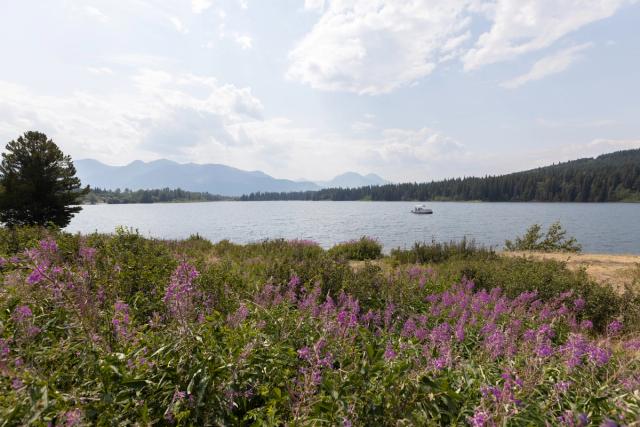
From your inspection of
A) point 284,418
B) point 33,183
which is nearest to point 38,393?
point 284,418

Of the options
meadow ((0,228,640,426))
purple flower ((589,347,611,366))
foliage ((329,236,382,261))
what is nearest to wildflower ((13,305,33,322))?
meadow ((0,228,640,426))

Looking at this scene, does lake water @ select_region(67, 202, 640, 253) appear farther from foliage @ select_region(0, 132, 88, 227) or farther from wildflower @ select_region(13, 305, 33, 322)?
wildflower @ select_region(13, 305, 33, 322)

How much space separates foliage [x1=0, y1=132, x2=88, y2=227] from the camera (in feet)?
77.6

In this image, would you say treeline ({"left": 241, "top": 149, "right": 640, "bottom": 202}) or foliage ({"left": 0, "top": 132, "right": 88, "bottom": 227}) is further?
treeline ({"left": 241, "top": 149, "right": 640, "bottom": 202})

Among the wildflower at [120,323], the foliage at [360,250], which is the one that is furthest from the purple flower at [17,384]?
the foliage at [360,250]

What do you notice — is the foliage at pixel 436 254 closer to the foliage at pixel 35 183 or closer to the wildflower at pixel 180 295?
the wildflower at pixel 180 295

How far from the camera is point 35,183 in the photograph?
2444 centimetres

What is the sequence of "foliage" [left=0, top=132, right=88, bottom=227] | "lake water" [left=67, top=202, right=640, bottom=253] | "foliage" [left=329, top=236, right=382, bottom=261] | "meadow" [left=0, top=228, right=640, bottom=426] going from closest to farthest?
1. "meadow" [left=0, top=228, right=640, bottom=426]
2. "foliage" [left=329, top=236, right=382, bottom=261]
3. "foliage" [left=0, top=132, right=88, bottom=227]
4. "lake water" [left=67, top=202, right=640, bottom=253]

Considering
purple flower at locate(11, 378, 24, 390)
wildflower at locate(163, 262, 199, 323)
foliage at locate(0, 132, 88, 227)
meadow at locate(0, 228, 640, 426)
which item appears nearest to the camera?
purple flower at locate(11, 378, 24, 390)

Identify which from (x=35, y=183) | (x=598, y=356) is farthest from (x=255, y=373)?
(x=35, y=183)

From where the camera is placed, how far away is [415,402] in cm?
276

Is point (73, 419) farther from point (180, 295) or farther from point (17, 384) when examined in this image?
point (180, 295)

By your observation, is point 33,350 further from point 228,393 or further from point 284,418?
point 284,418

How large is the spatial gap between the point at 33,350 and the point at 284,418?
2742mm
